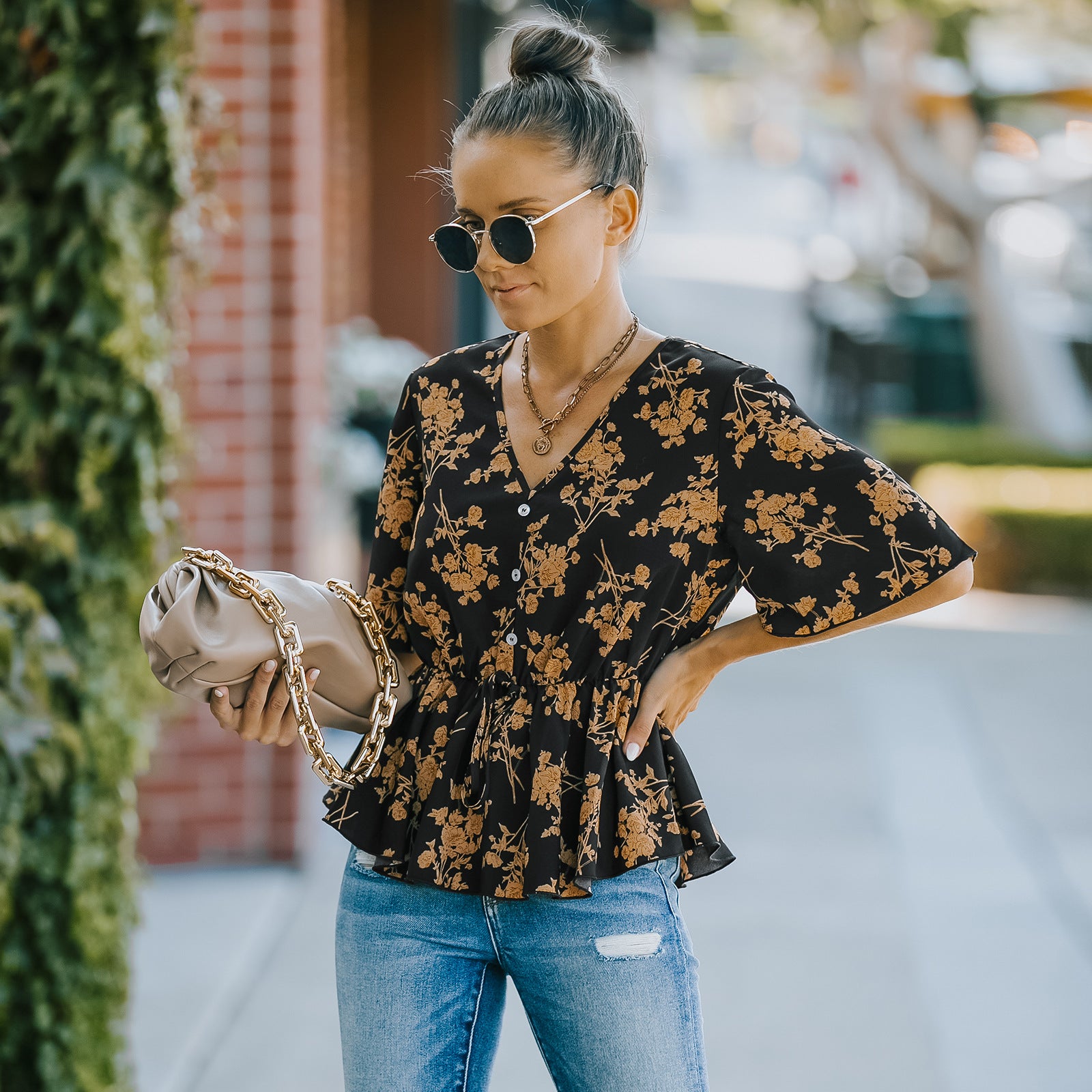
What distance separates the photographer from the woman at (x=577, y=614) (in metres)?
1.92

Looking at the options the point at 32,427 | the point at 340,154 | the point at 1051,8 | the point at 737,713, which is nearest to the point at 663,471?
the point at 32,427

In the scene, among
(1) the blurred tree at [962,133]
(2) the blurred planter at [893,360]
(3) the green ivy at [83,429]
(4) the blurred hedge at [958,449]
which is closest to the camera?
(3) the green ivy at [83,429]

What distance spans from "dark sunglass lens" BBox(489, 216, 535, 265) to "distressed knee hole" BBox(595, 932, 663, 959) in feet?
2.77

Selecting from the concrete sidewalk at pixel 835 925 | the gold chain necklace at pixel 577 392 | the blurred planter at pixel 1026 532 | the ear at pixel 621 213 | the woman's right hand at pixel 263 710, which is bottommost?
the concrete sidewalk at pixel 835 925

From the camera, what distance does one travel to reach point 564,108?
6.36 ft

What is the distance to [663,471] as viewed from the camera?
1958 millimetres

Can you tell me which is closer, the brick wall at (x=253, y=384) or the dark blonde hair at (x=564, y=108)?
the dark blonde hair at (x=564, y=108)

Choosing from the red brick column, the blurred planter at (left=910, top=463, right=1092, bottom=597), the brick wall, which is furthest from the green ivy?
the blurred planter at (left=910, top=463, right=1092, bottom=597)

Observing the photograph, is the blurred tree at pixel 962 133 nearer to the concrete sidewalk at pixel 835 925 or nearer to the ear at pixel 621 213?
the concrete sidewalk at pixel 835 925

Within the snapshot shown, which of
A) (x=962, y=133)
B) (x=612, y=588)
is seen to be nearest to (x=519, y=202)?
(x=612, y=588)

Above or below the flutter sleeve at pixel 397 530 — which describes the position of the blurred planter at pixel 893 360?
below

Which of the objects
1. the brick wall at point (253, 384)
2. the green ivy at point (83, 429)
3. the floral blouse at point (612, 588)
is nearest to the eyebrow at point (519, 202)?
the floral blouse at point (612, 588)

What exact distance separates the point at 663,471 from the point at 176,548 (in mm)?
1792

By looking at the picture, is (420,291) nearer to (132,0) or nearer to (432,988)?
(132,0)
